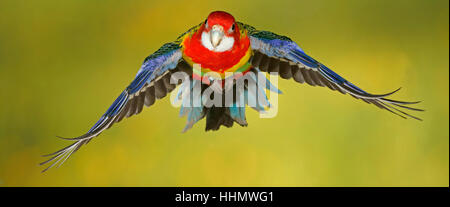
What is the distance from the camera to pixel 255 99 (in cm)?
111

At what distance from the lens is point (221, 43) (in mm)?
937

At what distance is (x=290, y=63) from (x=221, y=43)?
0.19 m

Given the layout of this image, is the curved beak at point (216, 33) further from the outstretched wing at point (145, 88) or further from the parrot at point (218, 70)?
the outstretched wing at point (145, 88)

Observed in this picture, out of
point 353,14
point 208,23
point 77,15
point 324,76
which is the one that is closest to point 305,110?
point 353,14

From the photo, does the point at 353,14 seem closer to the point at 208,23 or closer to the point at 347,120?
the point at 347,120

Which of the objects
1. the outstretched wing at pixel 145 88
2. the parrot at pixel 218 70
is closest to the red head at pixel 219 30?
the parrot at pixel 218 70

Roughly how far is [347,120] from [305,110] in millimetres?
151

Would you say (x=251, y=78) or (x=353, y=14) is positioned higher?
(x=353, y=14)

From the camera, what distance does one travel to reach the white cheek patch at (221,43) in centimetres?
93

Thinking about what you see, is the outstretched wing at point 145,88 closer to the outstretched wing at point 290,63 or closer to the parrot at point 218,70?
the parrot at point 218,70

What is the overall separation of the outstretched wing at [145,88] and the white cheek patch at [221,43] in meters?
0.10

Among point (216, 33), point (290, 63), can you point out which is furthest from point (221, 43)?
point (290, 63)

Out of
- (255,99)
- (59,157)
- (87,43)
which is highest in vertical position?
(87,43)

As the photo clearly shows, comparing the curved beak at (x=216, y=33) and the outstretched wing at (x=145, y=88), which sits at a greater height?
the curved beak at (x=216, y=33)
